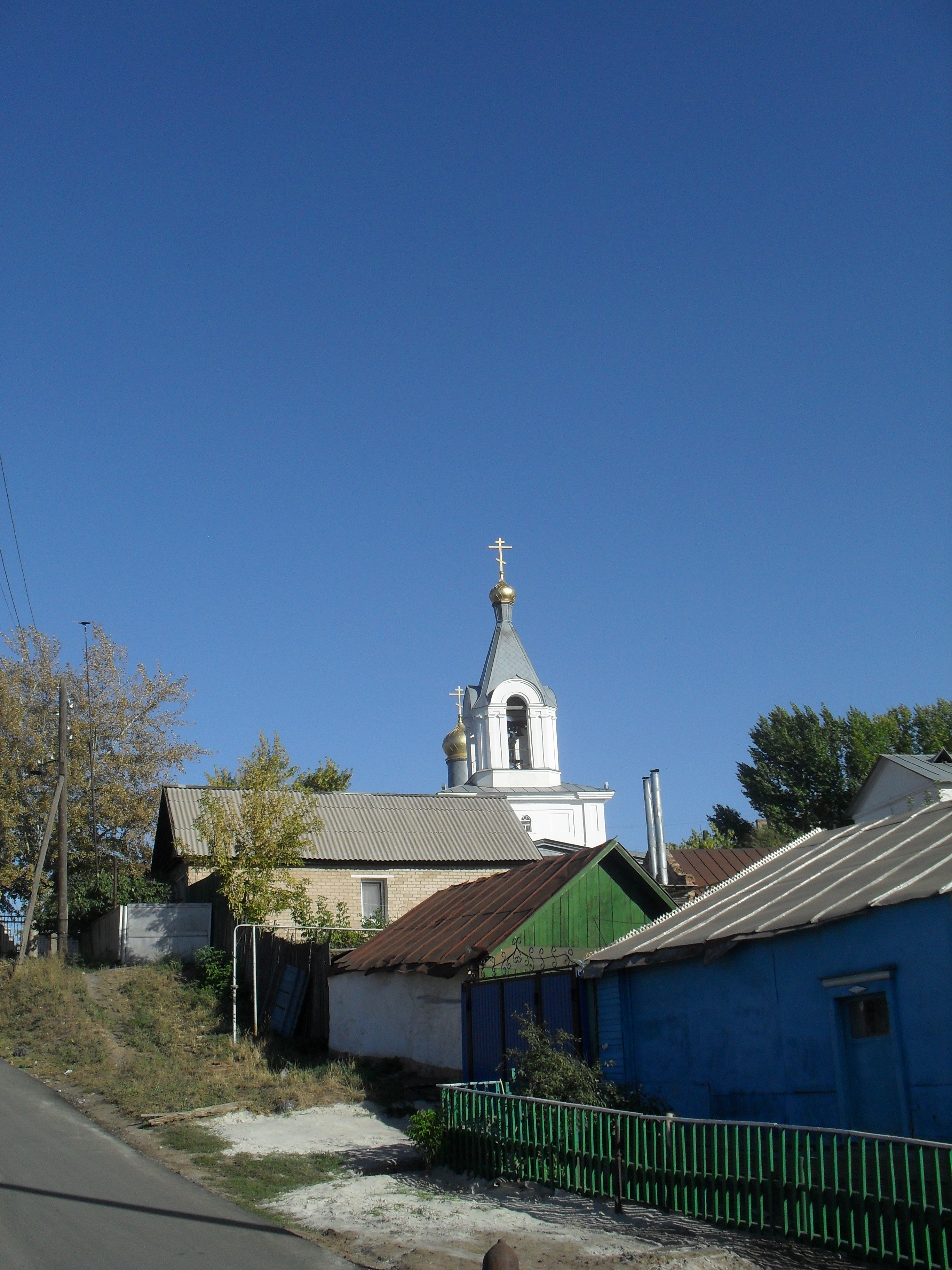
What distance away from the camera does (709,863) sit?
33.5 m

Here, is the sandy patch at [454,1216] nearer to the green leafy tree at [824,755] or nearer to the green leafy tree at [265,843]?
the green leafy tree at [265,843]

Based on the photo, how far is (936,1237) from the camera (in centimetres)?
701

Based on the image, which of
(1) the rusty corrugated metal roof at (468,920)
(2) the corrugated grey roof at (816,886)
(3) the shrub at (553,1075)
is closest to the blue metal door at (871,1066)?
(2) the corrugated grey roof at (816,886)

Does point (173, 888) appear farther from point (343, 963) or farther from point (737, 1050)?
point (737, 1050)

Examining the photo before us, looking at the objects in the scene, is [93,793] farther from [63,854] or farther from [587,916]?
[587,916]

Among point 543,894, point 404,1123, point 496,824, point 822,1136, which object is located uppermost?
point 496,824

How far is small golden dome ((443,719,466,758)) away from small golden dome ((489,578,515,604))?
6.36 metres

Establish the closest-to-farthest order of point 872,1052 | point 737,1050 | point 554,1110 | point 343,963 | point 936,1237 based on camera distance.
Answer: point 936,1237
point 872,1052
point 554,1110
point 737,1050
point 343,963

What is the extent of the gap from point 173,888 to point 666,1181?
1035 inches

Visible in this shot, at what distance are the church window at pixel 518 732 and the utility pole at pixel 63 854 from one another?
79.0 feet

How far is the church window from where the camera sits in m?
51.8

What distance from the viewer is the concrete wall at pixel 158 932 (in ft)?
91.0

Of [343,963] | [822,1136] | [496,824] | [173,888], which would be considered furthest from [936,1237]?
[173,888]

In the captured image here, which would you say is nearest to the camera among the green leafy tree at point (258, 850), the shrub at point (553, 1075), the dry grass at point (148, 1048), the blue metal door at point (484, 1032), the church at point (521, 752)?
the shrub at point (553, 1075)
